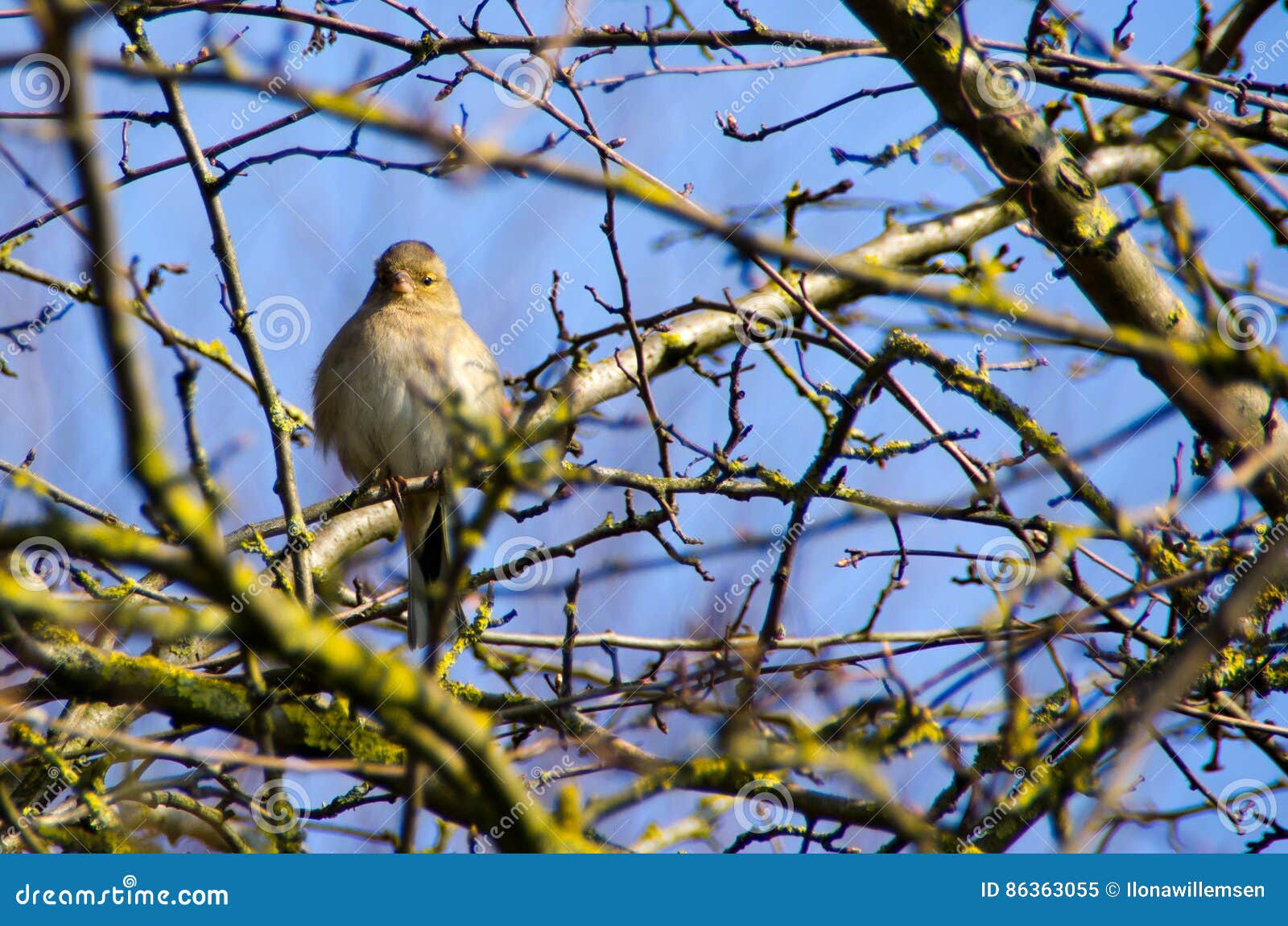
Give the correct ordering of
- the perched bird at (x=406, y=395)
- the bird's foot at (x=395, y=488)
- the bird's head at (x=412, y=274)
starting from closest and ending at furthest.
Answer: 1. the bird's foot at (x=395, y=488)
2. the perched bird at (x=406, y=395)
3. the bird's head at (x=412, y=274)

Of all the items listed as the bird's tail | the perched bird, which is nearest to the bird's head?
the perched bird

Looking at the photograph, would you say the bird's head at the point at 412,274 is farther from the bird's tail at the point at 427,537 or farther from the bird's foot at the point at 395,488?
the bird's foot at the point at 395,488

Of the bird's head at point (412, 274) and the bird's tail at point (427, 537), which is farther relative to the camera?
the bird's head at point (412, 274)

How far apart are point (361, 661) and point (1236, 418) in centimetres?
293

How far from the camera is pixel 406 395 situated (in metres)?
5.33

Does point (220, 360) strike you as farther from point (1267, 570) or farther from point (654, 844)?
point (1267, 570)

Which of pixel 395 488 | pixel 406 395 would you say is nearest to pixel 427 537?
pixel 406 395

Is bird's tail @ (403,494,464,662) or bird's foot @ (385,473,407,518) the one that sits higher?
bird's tail @ (403,494,464,662)

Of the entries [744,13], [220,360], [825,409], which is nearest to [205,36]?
[220,360]

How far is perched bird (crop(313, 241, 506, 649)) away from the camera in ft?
17.5

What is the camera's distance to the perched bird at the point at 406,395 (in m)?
5.34

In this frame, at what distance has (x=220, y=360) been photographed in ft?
14.7

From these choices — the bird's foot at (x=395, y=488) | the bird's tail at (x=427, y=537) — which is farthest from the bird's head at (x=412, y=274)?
the bird's foot at (x=395, y=488)

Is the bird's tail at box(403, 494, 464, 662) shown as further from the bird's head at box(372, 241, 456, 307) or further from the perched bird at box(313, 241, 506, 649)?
→ the bird's head at box(372, 241, 456, 307)
